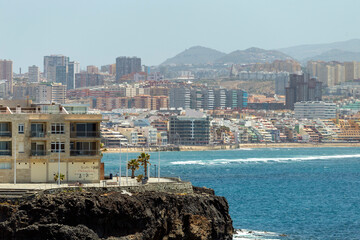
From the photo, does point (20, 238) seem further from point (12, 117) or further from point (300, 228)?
point (300, 228)

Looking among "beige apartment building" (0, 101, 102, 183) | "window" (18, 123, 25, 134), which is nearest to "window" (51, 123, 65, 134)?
"beige apartment building" (0, 101, 102, 183)

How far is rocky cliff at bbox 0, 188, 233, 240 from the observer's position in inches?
1506

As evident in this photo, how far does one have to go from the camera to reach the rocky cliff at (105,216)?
38250 mm

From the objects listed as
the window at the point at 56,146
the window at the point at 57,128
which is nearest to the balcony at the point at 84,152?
the window at the point at 56,146

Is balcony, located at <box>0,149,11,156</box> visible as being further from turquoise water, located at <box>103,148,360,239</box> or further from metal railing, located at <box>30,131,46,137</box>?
turquoise water, located at <box>103,148,360,239</box>

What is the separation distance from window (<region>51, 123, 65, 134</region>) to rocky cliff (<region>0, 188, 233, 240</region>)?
15.7 ft

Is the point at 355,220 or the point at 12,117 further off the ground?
the point at 12,117

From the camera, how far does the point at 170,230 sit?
140 ft

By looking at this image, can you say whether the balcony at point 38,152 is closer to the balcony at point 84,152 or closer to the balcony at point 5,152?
the balcony at point 5,152

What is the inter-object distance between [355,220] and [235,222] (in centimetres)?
838

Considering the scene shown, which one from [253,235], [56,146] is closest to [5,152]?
[56,146]

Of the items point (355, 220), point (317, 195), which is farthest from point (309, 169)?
point (355, 220)

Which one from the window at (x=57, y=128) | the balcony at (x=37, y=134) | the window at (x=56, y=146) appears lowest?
the window at (x=56, y=146)

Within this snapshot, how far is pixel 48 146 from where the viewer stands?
45.4m
